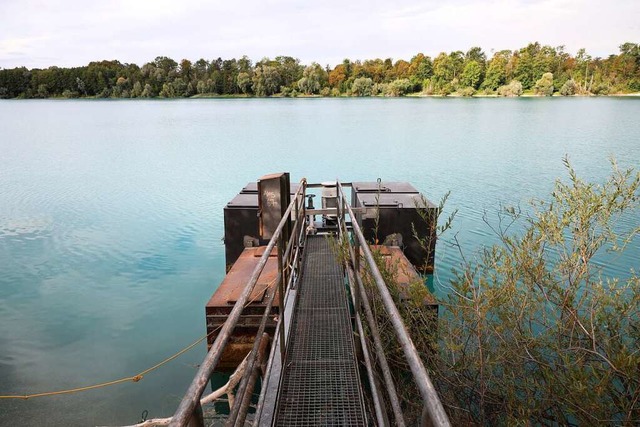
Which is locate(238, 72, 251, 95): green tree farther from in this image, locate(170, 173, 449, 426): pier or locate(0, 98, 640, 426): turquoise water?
locate(170, 173, 449, 426): pier

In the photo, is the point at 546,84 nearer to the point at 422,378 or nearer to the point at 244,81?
the point at 244,81

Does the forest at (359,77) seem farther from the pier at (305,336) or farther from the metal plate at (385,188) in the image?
the pier at (305,336)

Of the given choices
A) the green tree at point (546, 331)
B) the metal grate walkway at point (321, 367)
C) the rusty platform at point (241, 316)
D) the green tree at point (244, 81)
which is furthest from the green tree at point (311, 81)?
the green tree at point (546, 331)

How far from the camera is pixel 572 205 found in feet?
14.4

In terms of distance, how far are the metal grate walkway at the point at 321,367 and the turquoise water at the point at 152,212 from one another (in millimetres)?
2624

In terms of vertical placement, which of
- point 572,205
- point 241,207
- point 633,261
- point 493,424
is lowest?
point 633,261

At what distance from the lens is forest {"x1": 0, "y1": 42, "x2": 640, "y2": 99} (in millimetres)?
88500

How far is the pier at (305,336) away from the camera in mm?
1962

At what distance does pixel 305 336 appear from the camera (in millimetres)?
4355

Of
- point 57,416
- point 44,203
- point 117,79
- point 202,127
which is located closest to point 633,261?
point 57,416

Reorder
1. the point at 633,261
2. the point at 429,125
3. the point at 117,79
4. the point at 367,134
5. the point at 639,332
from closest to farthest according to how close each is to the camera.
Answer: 1. the point at 639,332
2. the point at 633,261
3. the point at 367,134
4. the point at 429,125
5. the point at 117,79

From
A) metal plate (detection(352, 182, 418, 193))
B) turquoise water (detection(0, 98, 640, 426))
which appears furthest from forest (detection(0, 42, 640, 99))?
metal plate (detection(352, 182, 418, 193))

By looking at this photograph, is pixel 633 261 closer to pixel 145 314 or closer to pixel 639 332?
pixel 639 332

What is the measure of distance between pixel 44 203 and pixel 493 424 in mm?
19303
